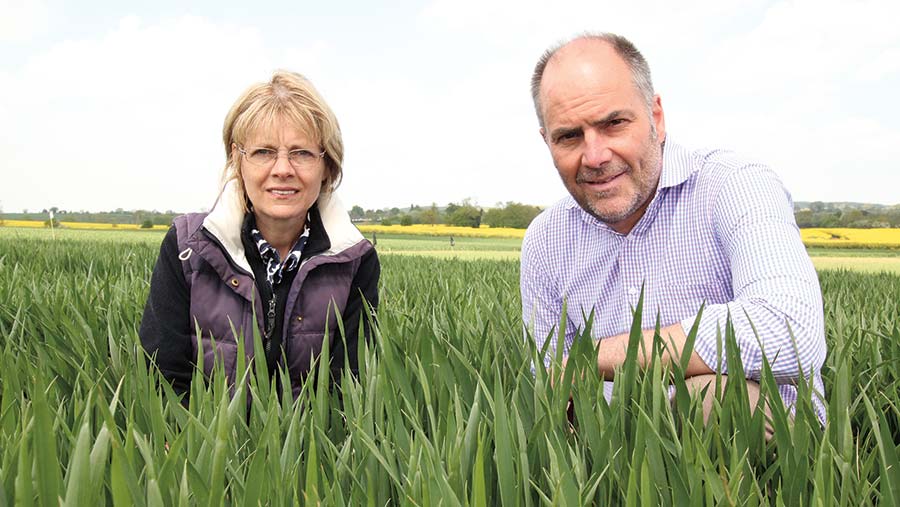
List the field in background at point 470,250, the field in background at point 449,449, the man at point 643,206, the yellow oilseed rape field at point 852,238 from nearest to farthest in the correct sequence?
the field in background at point 449,449 → the man at point 643,206 → the field in background at point 470,250 → the yellow oilseed rape field at point 852,238

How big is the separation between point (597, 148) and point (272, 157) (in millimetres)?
882

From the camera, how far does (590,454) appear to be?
3.30ft

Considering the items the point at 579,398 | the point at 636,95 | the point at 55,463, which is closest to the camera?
the point at 55,463

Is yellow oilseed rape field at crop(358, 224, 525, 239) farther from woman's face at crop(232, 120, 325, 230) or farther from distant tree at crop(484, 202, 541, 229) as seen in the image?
woman's face at crop(232, 120, 325, 230)

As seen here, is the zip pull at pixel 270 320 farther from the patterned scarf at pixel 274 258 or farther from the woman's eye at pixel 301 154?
the woman's eye at pixel 301 154

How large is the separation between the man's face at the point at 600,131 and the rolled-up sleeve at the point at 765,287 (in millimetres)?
230

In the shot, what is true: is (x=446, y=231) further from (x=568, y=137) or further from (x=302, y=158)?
(x=568, y=137)

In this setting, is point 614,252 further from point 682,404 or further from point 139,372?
point 139,372

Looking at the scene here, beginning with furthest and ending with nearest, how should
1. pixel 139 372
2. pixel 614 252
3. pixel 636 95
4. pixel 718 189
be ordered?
pixel 614 252 → pixel 636 95 → pixel 718 189 → pixel 139 372

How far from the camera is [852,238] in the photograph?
29766 millimetres

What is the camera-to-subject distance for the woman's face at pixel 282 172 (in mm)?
1892

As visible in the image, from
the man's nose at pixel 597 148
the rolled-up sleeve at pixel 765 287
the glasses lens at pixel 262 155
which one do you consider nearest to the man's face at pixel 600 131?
the man's nose at pixel 597 148

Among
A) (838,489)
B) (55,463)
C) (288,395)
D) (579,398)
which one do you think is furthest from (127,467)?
(838,489)

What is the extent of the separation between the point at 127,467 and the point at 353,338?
1249mm
